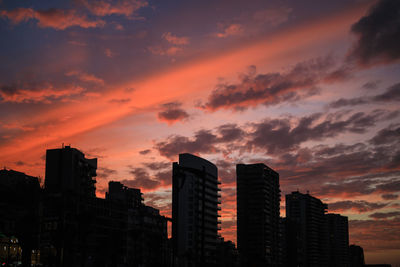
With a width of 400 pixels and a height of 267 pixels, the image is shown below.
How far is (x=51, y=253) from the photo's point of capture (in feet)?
463

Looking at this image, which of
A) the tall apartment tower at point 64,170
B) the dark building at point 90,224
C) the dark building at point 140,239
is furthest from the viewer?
the dark building at point 140,239

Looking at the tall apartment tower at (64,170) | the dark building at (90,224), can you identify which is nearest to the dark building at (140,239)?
the dark building at (90,224)

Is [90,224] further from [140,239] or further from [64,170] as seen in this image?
[140,239]

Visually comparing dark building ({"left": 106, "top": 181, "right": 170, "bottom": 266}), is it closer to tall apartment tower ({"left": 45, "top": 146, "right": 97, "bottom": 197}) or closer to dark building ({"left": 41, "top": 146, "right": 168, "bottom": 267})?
dark building ({"left": 41, "top": 146, "right": 168, "bottom": 267})

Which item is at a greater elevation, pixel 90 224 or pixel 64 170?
pixel 64 170

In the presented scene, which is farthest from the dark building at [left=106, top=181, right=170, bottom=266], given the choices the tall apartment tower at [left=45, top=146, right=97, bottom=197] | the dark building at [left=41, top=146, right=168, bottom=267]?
the tall apartment tower at [left=45, top=146, right=97, bottom=197]

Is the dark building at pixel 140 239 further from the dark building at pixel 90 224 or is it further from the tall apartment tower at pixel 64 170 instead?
the tall apartment tower at pixel 64 170

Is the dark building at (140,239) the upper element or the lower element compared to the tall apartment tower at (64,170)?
lower

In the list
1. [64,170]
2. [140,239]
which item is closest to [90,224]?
[64,170]

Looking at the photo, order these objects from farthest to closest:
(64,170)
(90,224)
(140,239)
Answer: (140,239)
(64,170)
(90,224)

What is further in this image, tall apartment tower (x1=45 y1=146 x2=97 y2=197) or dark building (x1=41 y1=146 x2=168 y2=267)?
tall apartment tower (x1=45 y1=146 x2=97 y2=197)

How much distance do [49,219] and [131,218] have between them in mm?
41180

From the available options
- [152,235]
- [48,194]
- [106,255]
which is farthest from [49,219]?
[152,235]

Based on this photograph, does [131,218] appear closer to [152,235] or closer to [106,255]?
[152,235]
